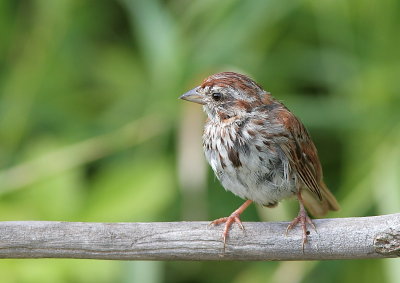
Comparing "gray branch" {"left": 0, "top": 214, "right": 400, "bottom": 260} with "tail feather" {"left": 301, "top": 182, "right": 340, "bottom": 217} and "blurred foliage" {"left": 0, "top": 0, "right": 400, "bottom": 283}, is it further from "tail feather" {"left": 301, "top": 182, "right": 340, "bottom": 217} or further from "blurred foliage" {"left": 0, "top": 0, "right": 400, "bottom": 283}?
"blurred foliage" {"left": 0, "top": 0, "right": 400, "bottom": 283}

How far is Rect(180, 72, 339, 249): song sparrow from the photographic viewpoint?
3410mm

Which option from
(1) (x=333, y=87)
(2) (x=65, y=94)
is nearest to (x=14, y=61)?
(2) (x=65, y=94)

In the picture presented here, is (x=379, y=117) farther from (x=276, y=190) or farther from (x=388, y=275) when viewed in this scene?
(x=276, y=190)

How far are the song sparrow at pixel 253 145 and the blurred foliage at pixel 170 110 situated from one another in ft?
2.66

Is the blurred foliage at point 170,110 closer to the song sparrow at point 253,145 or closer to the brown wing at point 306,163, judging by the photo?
the brown wing at point 306,163

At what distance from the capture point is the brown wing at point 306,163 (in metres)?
3.50

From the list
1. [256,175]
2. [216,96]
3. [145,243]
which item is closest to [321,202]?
[256,175]

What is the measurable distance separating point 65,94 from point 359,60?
5.60 ft

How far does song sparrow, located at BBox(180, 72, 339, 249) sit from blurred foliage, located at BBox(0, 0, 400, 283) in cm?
81

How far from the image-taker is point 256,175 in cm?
340

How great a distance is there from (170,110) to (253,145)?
1317 mm

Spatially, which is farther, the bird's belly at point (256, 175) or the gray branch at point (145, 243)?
the bird's belly at point (256, 175)

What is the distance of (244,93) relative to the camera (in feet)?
11.6

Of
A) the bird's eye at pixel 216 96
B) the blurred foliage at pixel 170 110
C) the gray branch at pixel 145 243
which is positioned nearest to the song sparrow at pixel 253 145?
the bird's eye at pixel 216 96
